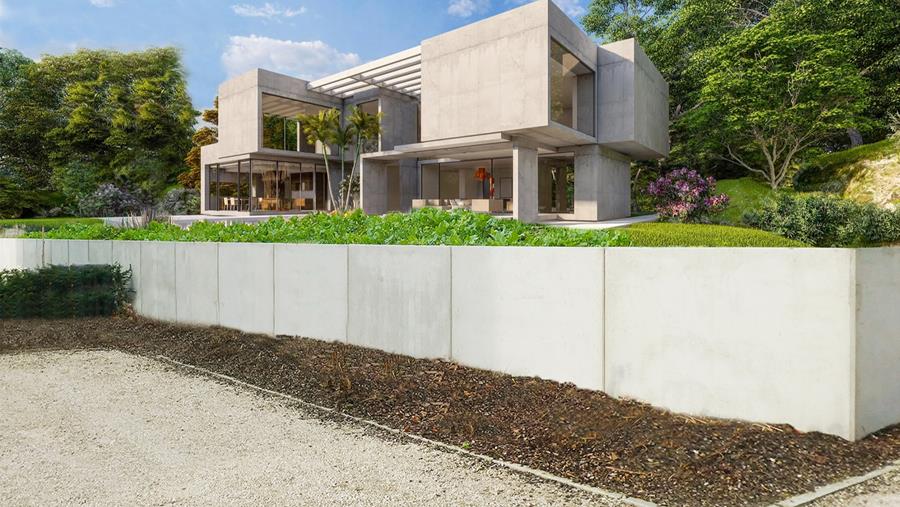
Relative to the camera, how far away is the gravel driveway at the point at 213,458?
3.34 metres

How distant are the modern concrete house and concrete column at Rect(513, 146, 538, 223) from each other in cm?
7

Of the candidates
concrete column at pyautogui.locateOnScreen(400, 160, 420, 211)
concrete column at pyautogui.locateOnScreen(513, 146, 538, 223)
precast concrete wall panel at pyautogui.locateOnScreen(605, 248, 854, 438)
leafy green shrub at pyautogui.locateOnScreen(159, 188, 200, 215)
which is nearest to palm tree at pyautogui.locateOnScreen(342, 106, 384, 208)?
concrete column at pyautogui.locateOnScreen(400, 160, 420, 211)

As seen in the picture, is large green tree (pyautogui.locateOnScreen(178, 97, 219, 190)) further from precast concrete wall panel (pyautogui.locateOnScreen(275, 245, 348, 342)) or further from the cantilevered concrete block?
precast concrete wall panel (pyautogui.locateOnScreen(275, 245, 348, 342))

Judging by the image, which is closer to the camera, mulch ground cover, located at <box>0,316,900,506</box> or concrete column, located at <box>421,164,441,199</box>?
mulch ground cover, located at <box>0,316,900,506</box>

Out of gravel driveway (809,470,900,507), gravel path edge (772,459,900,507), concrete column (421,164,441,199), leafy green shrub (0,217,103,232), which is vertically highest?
concrete column (421,164,441,199)

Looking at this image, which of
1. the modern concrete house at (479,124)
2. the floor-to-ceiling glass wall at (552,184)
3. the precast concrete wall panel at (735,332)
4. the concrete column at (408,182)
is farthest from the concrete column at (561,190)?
the precast concrete wall panel at (735,332)

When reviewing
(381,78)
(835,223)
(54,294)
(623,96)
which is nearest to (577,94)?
(623,96)

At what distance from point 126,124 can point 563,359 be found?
4692 cm

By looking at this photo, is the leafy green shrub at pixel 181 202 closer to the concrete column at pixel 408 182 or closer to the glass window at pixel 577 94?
the concrete column at pixel 408 182

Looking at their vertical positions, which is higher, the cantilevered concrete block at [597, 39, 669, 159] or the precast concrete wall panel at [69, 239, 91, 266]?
the cantilevered concrete block at [597, 39, 669, 159]

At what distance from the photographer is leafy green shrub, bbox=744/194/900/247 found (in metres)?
17.1

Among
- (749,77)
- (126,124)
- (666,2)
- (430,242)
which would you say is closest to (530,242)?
(430,242)

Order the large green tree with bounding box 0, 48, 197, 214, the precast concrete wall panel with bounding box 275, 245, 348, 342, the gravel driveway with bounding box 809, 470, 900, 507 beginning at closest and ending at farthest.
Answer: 1. the gravel driveway with bounding box 809, 470, 900, 507
2. the precast concrete wall panel with bounding box 275, 245, 348, 342
3. the large green tree with bounding box 0, 48, 197, 214

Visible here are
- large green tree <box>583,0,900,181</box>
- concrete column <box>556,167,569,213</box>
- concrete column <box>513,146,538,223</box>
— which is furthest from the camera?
concrete column <box>556,167,569,213</box>
